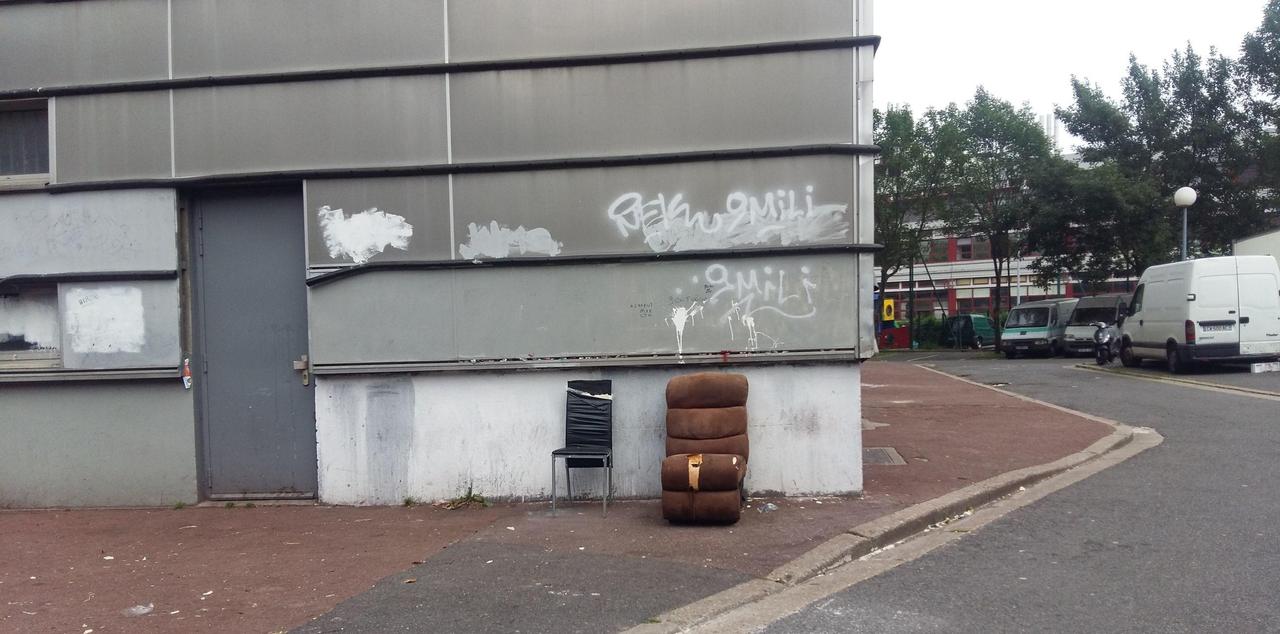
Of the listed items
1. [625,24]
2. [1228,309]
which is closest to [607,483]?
[625,24]

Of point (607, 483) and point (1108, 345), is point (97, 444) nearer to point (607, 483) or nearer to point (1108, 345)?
point (607, 483)

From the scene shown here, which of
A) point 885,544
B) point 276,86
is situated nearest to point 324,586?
point 885,544

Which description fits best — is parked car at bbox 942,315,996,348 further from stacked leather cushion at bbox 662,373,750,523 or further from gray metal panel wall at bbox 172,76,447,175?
gray metal panel wall at bbox 172,76,447,175

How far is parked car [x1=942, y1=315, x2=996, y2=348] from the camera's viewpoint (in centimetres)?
4338

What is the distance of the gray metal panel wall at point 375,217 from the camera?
25.2ft

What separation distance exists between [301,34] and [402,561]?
4.79 meters

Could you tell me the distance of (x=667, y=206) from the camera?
7.54 metres

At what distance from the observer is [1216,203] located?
1314 inches

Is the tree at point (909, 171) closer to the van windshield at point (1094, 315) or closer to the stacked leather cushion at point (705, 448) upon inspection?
the van windshield at point (1094, 315)

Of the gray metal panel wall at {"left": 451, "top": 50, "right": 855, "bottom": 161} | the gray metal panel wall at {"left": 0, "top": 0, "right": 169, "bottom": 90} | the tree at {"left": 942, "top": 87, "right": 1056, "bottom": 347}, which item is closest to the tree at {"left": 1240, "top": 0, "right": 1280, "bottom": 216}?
the tree at {"left": 942, "top": 87, "right": 1056, "bottom": 347}

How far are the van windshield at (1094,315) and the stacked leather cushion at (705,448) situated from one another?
2537 centimetres

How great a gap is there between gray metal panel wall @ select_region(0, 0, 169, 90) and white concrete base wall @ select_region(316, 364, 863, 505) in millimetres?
3499

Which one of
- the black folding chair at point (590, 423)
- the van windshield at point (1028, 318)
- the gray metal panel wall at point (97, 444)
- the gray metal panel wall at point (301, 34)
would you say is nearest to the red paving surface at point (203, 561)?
the gray metal panel wall at point (97, 444)

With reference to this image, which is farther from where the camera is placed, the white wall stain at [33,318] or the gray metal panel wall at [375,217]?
the white wall stain at [33,318]
